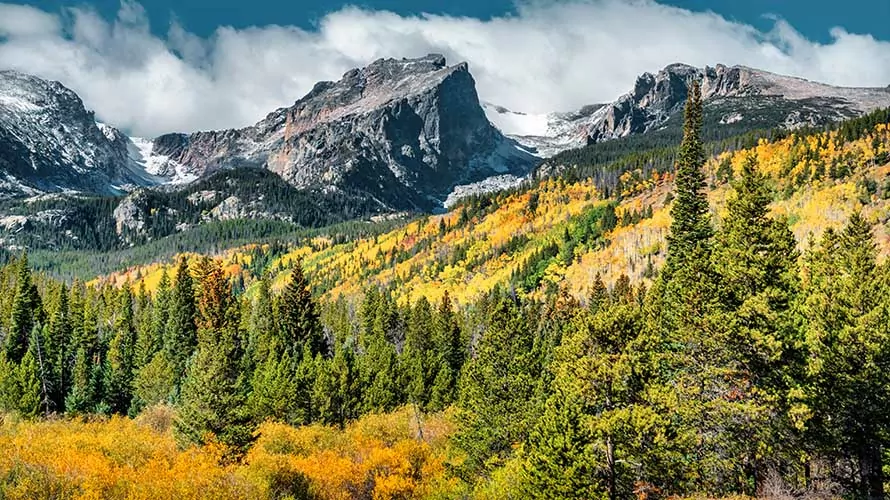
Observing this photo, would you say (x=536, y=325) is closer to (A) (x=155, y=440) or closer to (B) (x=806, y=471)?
(A) (x=155, y=440)

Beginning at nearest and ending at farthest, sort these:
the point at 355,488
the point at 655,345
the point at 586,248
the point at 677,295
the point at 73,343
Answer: the point at 655,345 < the point at 677,295 < the point at 355,488 < the point at 73,343 < the point at 586,248

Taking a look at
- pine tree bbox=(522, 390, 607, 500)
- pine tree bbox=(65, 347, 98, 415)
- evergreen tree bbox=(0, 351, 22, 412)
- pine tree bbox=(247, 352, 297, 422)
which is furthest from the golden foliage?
pine tree bbox=(522, 390, 607, 500)

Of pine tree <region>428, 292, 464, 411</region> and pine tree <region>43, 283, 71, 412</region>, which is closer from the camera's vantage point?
pine tree <region>428, 292, 464, 411</region>

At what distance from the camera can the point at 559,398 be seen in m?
33.4

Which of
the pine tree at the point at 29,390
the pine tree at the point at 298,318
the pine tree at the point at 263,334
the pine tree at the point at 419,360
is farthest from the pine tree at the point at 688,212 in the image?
the pine tree at the point at 29,390

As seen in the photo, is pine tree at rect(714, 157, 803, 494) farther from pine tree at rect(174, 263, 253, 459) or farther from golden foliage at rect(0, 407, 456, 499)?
pine tree at rect(174, 263, 253, 459)

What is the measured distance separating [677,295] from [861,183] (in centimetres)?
12043

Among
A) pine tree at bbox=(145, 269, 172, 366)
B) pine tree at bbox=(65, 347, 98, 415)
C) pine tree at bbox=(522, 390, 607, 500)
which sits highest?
pine tree at bbox=(522, 390, 607, 500)

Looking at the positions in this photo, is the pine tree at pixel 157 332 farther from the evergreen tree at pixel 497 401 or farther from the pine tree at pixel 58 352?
the evergreen tree at pixel 497 401

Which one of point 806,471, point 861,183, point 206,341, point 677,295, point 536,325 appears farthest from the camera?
point 861,183

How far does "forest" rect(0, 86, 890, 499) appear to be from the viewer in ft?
95.4

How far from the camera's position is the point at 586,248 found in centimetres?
18238

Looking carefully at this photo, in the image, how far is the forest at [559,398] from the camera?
29078mm

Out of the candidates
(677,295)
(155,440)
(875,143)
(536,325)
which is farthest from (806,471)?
(875,143)
